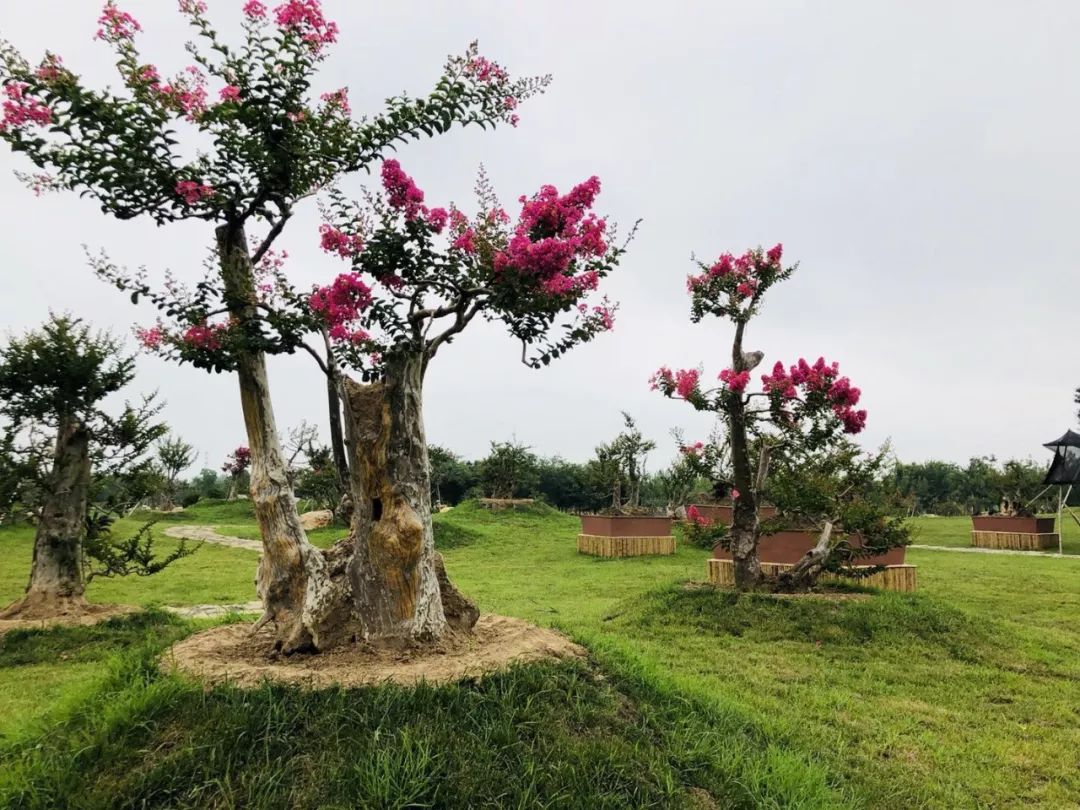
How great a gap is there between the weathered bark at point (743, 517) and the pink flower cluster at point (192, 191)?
7.73m

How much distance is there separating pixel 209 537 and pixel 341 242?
2054 centimetres

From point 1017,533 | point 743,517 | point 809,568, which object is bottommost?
point 1017,533

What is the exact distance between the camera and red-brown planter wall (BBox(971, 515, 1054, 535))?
22.3 metres

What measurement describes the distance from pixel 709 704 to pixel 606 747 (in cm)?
161

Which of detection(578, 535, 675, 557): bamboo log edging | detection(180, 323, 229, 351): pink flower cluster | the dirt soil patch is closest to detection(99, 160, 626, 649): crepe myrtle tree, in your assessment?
detection(180, 323, 229, 351): pink flower cluster

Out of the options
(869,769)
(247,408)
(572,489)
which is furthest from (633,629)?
(572,489)

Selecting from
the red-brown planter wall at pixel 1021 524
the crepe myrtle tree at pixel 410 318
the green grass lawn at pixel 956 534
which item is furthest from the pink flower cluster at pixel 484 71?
the red-brown planter wall at pixel 1021 524

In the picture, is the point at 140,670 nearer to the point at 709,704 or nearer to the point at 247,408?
the point at 247,408

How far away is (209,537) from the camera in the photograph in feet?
74.4

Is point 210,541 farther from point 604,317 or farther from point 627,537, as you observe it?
point 604,317

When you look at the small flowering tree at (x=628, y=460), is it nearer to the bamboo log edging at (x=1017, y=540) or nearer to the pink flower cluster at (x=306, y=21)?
the bamboo log edging at (x=1017, y=540)

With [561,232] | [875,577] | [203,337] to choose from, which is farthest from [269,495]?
[875,577]

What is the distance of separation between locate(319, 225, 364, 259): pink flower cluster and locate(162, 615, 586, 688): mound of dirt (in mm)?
2765

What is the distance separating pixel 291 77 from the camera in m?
4.79
